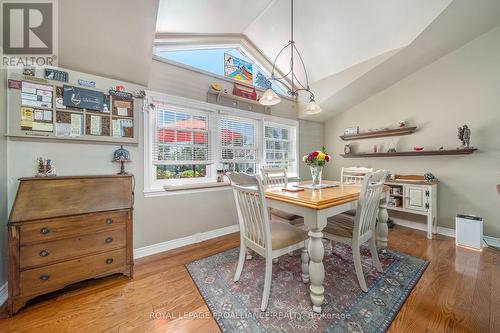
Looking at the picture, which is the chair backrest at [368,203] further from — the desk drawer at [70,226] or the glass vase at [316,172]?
the desk drawer at [70,226]

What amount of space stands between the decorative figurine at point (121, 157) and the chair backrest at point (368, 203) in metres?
2.36

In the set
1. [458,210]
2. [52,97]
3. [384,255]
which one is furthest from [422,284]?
[52,97]

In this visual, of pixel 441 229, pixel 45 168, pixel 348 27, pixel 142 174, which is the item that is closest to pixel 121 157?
pixel 142 174

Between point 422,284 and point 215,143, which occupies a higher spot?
point 215,143

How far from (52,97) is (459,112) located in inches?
200

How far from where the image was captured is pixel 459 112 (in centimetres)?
279

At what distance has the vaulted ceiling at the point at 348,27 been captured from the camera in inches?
87.7

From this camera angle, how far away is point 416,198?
2.88m

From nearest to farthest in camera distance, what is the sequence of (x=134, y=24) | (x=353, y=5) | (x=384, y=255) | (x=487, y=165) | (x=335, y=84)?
1. (x=134, y=24)
2. (x=384, y=255)
3. (x=353, y=5)
4. (x=487, y=165)
5. (x=335, y=84)

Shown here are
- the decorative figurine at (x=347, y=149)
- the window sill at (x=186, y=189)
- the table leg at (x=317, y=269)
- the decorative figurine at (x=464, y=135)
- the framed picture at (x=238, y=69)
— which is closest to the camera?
the table leg at (x=317, y=269)

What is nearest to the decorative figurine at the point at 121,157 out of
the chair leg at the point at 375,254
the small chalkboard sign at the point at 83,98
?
the small chalkboard sign at the point at 83,98

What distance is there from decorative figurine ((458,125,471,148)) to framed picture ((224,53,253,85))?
128 inches

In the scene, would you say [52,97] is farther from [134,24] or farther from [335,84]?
[335,84]

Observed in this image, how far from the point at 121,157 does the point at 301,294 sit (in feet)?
7.34
